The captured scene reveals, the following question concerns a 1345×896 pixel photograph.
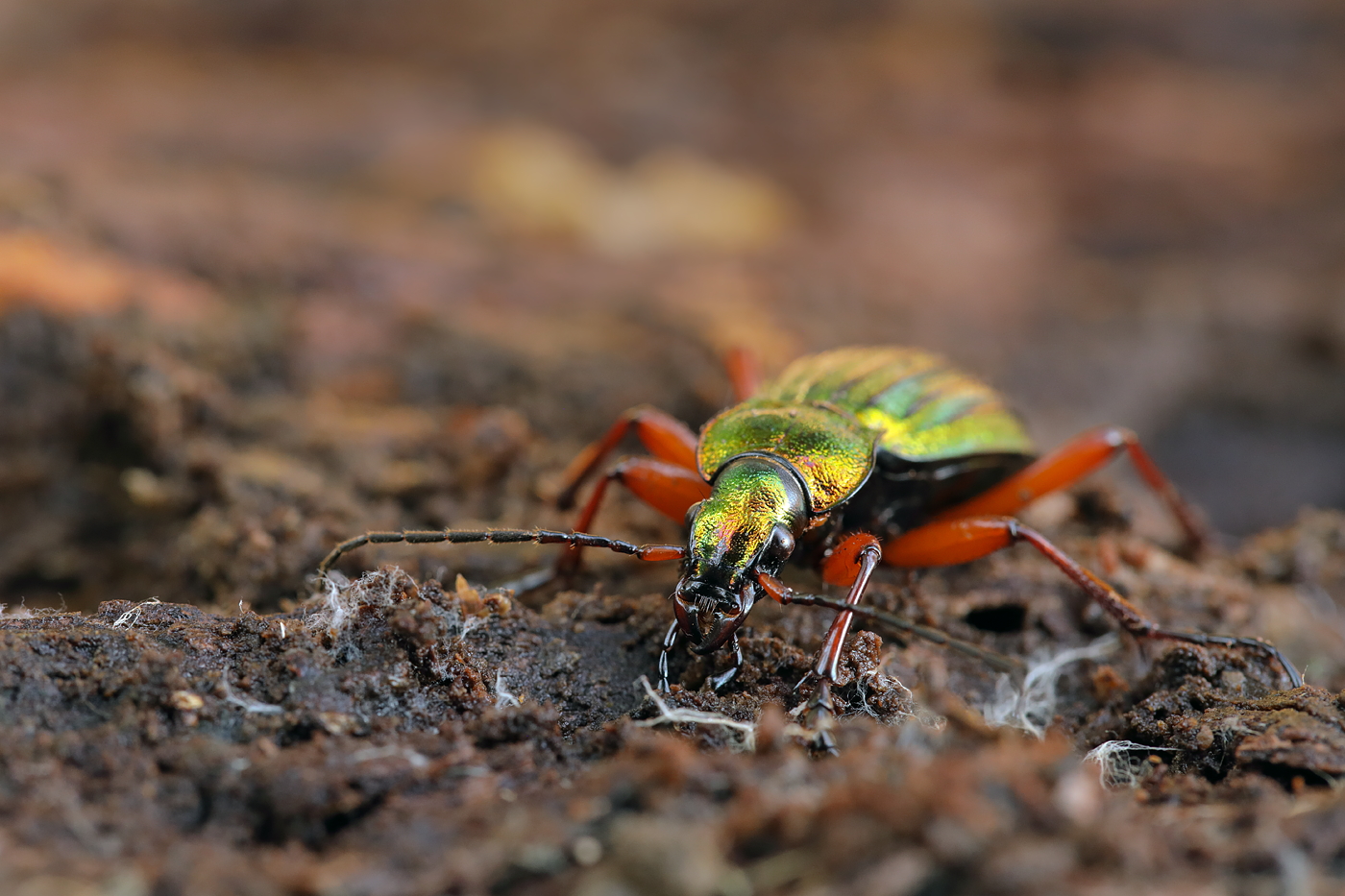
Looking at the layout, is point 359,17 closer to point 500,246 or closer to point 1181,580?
point 500,246

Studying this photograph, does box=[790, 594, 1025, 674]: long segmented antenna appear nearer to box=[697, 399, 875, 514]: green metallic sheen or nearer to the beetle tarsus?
the beetle tarsus

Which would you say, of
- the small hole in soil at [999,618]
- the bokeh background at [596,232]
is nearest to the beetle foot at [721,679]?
the small hole in soil at [999,618]

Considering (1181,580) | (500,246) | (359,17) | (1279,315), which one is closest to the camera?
(1181,580)

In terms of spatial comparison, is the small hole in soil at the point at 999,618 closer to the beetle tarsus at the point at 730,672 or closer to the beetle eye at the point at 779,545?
the beetle eye at the point at 779,545

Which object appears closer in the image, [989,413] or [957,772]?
[957,772]

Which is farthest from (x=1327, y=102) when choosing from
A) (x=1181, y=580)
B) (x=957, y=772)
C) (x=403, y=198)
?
(x=957, y=772)

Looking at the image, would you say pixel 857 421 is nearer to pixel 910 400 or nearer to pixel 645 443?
pixel 910 400
